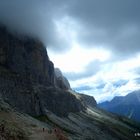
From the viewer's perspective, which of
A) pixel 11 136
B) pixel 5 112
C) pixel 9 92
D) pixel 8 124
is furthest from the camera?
pixel 9 92

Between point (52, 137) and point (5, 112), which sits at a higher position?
point (5, 112)

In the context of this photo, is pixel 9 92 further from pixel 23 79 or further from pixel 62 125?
pixel 62 125

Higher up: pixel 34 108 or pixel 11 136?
pixel 34 108

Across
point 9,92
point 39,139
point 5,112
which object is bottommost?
point 39,139

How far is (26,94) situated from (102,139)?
52.4 metres

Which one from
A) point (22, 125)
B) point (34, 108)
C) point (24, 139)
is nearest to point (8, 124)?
point (22, 125)

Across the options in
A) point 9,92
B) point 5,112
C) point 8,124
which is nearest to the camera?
point 8,124

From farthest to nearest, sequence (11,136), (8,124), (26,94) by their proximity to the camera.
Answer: (26,94), (8,124), (11,136)

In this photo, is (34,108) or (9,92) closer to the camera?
(9,92)

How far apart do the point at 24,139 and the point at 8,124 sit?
54.8ft

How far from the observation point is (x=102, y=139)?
198500mm

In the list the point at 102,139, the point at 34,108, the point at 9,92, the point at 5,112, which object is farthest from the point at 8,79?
the point at 5,112

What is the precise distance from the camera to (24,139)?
7588 centimetres

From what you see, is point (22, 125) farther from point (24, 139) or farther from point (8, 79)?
point (8, 79)
